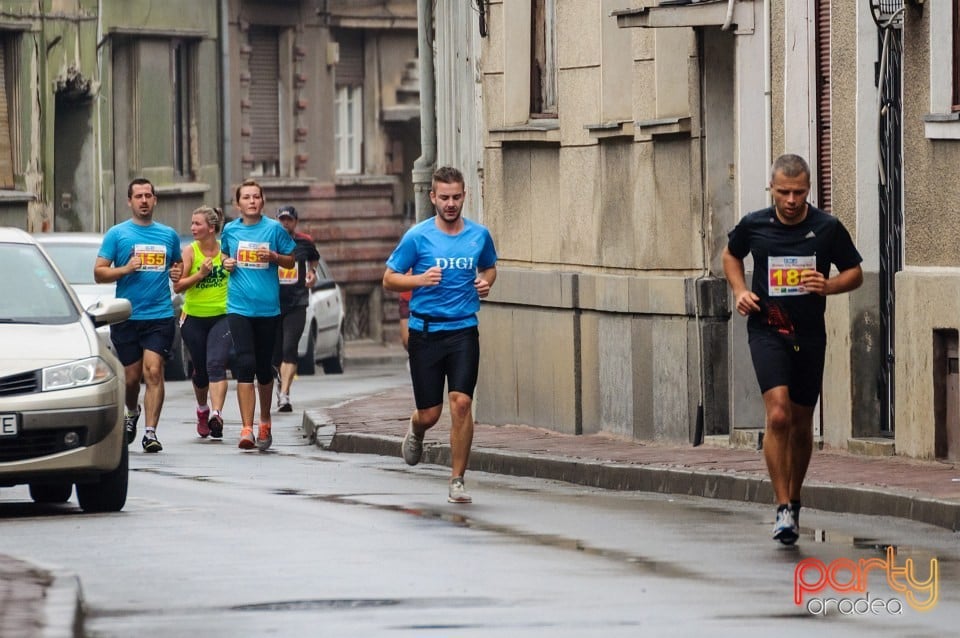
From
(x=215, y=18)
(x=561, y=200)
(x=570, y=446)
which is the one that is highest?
(x=215, y=18)

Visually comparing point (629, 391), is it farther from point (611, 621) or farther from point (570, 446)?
point (611, 621)

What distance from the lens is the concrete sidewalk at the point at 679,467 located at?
1358 centimetres

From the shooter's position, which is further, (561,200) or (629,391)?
(561,200)

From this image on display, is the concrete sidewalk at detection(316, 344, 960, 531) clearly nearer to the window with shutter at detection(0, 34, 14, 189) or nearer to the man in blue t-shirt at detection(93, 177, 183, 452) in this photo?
the man in blue t-shirt at detection(93, 177, 183, 452)

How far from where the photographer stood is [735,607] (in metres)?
9.70

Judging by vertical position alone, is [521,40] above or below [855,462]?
above

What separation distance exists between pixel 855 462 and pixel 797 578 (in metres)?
5.30

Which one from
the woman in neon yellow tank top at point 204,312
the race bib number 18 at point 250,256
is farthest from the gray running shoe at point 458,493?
the woman in neon yellow tank top at point 204,312

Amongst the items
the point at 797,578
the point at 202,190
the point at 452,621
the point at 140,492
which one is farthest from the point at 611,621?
the point at 202,190

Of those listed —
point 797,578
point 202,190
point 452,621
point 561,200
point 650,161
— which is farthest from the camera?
point 202,190

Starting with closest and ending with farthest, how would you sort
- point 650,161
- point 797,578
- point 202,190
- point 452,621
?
point 452,621
point 797,578
point 650,161
point 202,190

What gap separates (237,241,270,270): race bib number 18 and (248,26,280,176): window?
24176 millimetres

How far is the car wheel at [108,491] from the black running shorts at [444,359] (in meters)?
1.83

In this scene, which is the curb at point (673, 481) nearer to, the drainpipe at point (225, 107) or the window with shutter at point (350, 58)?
the drainpipe at point (225, 107)
